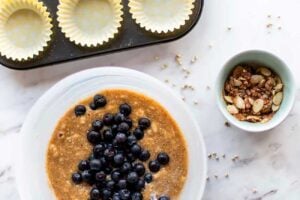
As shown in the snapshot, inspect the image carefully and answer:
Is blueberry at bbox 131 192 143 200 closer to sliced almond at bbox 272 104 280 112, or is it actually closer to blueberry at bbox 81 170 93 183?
blueberry at bbox 81 170 93 183

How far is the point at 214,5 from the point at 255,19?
12cm

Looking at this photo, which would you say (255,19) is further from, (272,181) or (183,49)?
(272,181)

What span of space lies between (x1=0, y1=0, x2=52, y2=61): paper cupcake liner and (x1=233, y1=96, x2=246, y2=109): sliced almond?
0.51 meters

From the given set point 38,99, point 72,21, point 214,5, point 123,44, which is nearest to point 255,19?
point 214,5

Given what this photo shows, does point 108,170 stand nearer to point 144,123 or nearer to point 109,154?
point 109,154

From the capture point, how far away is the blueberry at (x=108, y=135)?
1.70 metres

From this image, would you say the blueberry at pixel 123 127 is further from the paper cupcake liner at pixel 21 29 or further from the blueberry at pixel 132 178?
the paper cupcake liner at pixel 21 29

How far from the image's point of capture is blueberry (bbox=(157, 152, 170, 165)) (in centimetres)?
170

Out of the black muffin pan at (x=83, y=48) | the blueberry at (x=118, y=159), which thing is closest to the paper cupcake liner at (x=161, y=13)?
the black muffin pan at (x=83, y=48)

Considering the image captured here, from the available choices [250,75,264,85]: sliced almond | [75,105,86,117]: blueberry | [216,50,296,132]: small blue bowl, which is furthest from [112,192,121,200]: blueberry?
[250,75,264,85]: sliced almond

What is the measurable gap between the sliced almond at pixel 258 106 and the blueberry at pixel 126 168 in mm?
355

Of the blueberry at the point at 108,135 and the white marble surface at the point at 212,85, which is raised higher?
the white marble surface at the point at 212,85

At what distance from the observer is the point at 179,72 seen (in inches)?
72.7

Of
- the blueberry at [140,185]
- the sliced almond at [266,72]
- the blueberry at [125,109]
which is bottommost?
the blueberry at [140,185]
